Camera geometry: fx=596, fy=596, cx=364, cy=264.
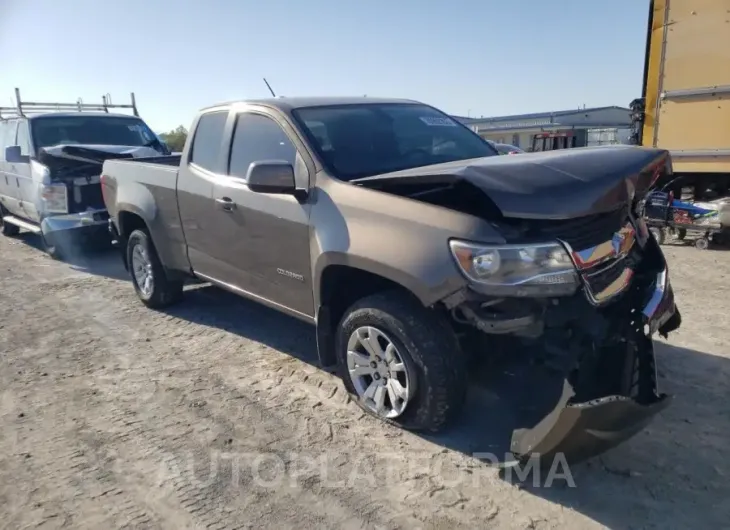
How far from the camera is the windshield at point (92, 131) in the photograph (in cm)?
880

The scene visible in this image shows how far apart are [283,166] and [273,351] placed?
1757mm

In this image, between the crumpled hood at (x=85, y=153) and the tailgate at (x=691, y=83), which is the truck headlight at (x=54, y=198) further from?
the tailgate at (x=691, y=83)

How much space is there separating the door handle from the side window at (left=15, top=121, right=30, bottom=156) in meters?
5.85

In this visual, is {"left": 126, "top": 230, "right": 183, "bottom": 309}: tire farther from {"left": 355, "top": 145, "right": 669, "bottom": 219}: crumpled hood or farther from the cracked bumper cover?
the cracked bumper cover

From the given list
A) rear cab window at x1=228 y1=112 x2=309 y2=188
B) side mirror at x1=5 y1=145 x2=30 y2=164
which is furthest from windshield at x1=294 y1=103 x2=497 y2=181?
side mirror at x1=5 y1=145 x2=30 y2=164

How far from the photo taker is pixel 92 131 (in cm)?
932

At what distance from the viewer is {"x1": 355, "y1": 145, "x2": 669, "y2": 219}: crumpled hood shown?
2.81 metres

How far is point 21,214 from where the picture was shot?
947 cm

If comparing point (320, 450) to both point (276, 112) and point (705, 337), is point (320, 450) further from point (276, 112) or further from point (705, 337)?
point (705, 337)

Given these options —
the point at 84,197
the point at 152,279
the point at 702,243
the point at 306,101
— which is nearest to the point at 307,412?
the point at 306,101

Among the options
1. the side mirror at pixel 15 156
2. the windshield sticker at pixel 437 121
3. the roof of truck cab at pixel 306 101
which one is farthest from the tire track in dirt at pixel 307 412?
the side mirror at pixel 15 156

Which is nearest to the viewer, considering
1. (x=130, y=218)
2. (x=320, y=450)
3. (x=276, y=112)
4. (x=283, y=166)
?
(x=320, y=450)

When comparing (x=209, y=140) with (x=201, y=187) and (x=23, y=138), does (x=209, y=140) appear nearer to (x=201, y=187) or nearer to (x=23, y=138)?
(x=201, y=187)

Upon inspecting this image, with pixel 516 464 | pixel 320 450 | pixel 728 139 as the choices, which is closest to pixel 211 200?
pixel 320 450
